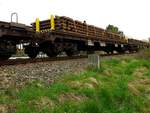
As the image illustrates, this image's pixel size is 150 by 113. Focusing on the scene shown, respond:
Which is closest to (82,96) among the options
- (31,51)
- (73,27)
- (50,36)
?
(50,36)

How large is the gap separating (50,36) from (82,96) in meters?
6.41

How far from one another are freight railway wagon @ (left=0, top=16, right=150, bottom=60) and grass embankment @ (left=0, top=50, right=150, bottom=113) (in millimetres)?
3150

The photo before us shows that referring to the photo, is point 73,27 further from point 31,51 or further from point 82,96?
point 82,96

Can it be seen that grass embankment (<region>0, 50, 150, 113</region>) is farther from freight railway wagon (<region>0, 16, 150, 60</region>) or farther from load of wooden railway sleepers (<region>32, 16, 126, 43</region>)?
load of wooden railway sleepers (<region>32, 16, 126, 43</region>)

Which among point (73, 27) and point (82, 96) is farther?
point (73, 27)

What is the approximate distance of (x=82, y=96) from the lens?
265 inches

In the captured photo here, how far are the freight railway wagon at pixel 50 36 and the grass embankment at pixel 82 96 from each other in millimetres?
3150

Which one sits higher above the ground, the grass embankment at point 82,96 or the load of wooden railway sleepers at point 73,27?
the load of wooden railway sleepers at point 73,27

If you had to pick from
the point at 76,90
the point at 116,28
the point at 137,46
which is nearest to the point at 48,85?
the point at 76,90

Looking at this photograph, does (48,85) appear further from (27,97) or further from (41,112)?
(41,112)

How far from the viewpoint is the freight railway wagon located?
32.8ft

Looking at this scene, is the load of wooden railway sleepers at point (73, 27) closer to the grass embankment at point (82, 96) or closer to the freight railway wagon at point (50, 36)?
the freight railway wagon at point (50, 36)

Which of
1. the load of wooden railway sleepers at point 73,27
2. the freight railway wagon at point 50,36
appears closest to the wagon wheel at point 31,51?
the freight railway wagon at point 50,36

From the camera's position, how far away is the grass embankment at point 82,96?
18.0ft
